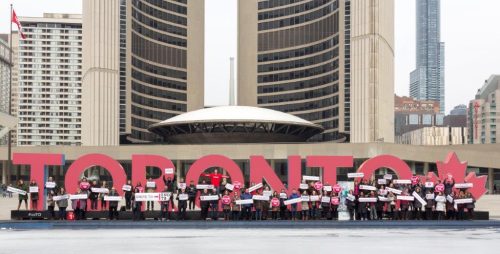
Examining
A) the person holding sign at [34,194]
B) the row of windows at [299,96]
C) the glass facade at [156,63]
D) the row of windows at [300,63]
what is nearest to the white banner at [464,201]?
the person holding sign at [34,194]

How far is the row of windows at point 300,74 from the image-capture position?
126 meters

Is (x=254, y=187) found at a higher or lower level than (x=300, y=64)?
lower

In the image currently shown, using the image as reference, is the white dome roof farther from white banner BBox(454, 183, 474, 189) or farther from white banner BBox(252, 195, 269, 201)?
white banner BBox(454, 183, 474, 189)

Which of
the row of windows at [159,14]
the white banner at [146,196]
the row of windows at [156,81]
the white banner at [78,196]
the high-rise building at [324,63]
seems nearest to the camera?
the white banner at [146,196]

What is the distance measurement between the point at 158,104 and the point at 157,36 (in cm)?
1403

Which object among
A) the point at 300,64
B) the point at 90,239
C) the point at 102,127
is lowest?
the point at 90,239

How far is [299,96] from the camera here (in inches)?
5394

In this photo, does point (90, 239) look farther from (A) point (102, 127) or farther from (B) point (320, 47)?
(B) point (320, 47)

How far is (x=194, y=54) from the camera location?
499 ft

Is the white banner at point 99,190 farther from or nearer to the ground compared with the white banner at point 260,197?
farther from the ground

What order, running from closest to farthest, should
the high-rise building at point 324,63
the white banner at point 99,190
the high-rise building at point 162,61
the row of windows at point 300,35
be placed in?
the white banner at point 99,190
the high-rise building at point 324,63
the row of windows at point 300,35
the high-rise building at point 162,61

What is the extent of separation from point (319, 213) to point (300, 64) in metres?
105

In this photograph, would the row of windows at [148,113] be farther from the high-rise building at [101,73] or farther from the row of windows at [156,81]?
the high-rise building at [101,73]

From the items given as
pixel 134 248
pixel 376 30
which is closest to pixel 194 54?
pixel 376 30
